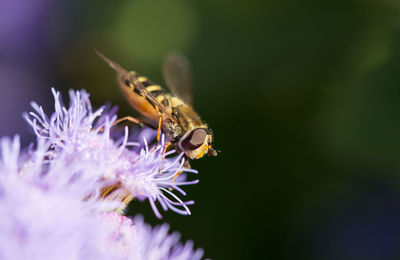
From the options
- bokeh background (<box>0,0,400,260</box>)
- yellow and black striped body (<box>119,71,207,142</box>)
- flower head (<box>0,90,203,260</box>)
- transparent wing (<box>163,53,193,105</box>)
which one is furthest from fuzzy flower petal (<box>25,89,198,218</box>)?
bokeh background (<box>0,0,400,260</box>)

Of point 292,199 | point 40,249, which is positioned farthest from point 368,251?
point 40,249

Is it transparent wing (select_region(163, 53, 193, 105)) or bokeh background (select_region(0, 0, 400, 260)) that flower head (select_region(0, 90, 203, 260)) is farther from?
bokeh background (select_region(0, 0, 400, 260))

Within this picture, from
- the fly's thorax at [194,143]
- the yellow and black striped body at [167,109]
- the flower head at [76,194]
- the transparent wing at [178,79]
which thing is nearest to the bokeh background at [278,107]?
the transparent wing at [178,79]

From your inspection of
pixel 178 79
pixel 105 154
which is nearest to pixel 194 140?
pixel 105 154

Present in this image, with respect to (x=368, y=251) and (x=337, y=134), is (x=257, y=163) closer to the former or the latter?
(x=337, y=134)

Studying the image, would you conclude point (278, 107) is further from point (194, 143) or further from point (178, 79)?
point (194, 143)

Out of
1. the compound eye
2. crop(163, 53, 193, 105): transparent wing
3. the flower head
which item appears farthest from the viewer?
crop(163, 53, 193, 105): transparent wing
